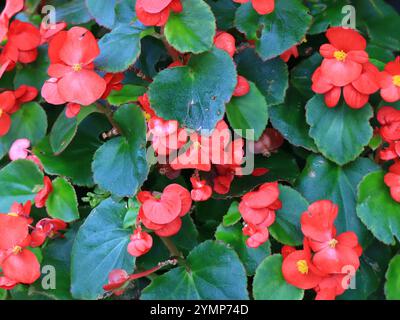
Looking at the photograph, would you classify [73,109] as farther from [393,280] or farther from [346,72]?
[393,280]

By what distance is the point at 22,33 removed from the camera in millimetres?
949

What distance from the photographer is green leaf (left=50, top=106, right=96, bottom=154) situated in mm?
826

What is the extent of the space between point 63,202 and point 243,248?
0.29 meters

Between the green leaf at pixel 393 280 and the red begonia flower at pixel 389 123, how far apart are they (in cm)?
18

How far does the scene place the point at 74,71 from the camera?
742 mm

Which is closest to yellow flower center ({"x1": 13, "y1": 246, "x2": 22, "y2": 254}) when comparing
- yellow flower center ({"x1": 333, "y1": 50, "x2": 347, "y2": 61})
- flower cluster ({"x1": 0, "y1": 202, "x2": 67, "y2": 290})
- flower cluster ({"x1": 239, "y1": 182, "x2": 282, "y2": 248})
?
flower cluster ({"x1": 0, "y1": 202, "x2": 67, "y2": 290})

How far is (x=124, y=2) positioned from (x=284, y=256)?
463 mm

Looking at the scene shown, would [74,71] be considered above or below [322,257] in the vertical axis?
above

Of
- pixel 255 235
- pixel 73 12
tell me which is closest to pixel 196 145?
pixel 255 235

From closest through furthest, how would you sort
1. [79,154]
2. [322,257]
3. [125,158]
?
[322,257] < [125,158] < [79,154]

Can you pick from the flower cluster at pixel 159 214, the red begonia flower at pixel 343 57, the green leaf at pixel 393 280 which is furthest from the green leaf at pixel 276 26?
the green leaf at pixel 393 280

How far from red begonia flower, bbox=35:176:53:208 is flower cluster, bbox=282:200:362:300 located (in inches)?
15.3

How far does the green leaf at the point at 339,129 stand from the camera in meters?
0.81

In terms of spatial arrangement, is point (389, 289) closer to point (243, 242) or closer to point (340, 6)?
point (243, 242)
